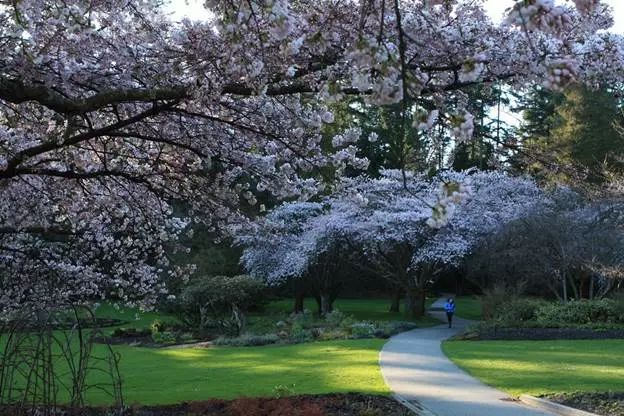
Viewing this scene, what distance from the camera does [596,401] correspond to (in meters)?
8.93

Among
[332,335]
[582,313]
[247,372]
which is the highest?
[582,313]

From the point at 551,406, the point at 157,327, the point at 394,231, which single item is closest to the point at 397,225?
the point at 394,231

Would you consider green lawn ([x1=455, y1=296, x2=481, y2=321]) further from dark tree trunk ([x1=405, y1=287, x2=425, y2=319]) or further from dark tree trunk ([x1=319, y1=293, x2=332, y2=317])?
dark tree trunk ([x1=319, y1=293, x2=332, y2=317])

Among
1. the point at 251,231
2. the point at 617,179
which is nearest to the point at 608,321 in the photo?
the point at 617,179

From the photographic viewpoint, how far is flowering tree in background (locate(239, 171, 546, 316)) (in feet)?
87.9

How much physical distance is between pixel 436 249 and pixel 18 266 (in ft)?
61.5

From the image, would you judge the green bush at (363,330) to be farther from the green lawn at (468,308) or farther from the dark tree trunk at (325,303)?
the green lawn at (468,308)

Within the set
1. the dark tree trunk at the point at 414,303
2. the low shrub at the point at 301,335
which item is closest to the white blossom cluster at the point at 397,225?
the dark tree trunk at the point at 414,303

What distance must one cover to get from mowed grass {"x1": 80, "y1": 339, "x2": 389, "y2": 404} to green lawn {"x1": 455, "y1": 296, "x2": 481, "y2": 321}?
49.6 ft

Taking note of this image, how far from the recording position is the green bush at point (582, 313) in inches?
856

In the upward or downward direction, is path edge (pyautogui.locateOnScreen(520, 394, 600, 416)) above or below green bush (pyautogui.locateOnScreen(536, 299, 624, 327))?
below

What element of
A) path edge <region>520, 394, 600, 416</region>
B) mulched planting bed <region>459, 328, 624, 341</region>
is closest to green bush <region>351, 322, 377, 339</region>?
mulched planting bed <region>459, 328, 624, 341</region>

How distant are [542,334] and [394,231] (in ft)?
25.8

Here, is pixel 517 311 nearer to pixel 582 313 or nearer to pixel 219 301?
pixel 582 313
